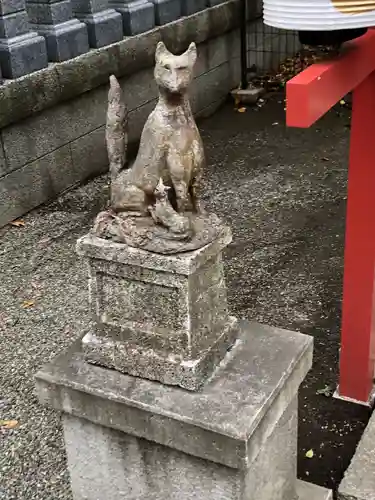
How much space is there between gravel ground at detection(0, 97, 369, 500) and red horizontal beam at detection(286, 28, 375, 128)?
195 cm

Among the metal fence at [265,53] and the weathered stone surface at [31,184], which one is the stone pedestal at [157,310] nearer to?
the weathered stone surface at [31,184]

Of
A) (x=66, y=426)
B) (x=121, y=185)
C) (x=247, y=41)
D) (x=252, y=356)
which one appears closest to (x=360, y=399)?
(x=252, y=356)

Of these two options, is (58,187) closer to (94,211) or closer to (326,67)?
(94,211)

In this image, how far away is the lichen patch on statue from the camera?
Result: 7.42 ft

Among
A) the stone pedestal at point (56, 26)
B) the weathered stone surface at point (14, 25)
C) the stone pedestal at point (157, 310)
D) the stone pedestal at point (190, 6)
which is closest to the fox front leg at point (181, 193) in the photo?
the stone pedestal at point (157, 310)

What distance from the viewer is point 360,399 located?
3875mm

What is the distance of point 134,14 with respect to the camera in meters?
7.32

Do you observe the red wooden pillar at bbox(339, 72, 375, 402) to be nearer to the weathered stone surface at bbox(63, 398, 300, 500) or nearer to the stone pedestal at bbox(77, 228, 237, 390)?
the weathered stone surface at bbox(63, 398, 300, 500)

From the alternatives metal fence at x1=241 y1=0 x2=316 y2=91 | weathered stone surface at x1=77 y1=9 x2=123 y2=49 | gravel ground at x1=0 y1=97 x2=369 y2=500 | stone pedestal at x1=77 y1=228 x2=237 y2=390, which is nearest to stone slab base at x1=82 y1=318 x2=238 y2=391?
stone pedestal at x1=77 y1=228 x2=237 y2=390

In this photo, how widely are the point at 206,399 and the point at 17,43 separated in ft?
15.0

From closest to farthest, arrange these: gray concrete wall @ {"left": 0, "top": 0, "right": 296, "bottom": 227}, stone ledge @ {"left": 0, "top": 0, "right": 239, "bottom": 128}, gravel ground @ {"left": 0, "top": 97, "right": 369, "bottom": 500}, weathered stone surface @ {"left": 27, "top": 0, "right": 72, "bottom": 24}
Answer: gravel ground @ {"left": 0, "top": 97, "right": 369, "bottom": 500} → stone ledge @ {"left": 0, "top": 0, "right": 239, "bottom": 128} → gray concrete wall @ {"left": 0, "top": 0, "right": 296, "bottom": 227} → weathered stone surface @ {"left": 27, "top": 0, "right": 72, "bottom": 24}

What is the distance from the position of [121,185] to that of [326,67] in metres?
0.86

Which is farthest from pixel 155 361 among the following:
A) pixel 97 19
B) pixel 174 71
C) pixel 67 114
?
pixel 97 19

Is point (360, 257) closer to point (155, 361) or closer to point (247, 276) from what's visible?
point (155, 361)
